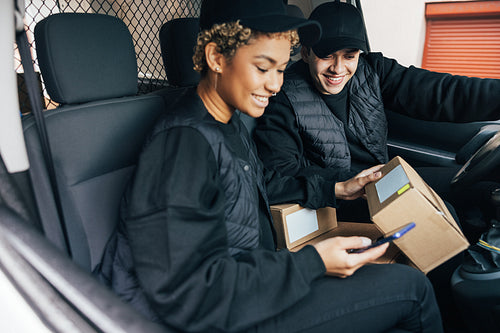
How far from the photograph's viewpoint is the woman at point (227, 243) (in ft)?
2.48

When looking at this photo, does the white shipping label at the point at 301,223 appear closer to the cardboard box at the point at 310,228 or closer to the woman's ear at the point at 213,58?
the cardboard box at the point at 310,228

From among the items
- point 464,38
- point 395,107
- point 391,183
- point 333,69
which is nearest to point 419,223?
point 391,183

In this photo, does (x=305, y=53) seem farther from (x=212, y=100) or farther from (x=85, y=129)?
(x=85, y=129)

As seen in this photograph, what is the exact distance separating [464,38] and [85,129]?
4.11 metres

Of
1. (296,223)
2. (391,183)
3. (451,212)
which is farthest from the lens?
(451,212)

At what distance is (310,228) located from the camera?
1.43m

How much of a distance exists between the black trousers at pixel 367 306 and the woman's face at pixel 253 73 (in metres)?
0.49

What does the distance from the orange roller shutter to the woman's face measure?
11.5ft

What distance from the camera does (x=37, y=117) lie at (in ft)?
2.75

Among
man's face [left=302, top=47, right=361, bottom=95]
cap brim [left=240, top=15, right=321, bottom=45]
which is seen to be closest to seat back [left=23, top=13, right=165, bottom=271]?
cap brim [left=240, top=15, right=321, bottom=45]

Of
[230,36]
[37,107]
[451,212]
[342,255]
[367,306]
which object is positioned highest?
[230,36]

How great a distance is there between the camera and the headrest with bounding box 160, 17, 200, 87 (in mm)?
1389

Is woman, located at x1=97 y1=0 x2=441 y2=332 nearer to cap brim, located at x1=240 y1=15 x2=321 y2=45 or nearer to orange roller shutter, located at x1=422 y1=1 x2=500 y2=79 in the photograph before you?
cap brim, located at x1=240 y1=15 x2=321 y2=45

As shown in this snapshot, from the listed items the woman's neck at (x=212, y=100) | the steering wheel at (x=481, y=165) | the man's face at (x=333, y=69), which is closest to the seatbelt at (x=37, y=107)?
the woman's neck at (x=212, y=100)
